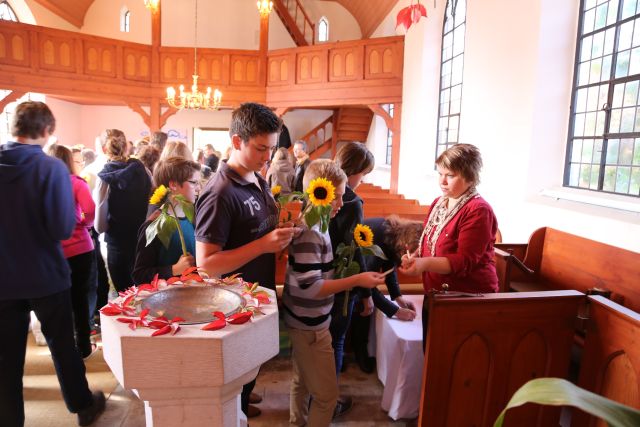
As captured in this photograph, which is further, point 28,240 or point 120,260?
point 120,260

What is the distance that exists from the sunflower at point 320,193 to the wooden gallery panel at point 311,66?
865 centimetres

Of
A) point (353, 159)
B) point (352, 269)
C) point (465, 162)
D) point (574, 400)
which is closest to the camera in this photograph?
point (574, 400)

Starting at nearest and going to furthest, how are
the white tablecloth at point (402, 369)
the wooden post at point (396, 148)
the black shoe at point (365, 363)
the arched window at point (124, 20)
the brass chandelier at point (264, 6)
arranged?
1. the white tablecloth at point (402, 369)
2. the black shoe at point (365, 363)
3. the wooden post at point (396, 148)
4. the brass chandelier at point (264, 6)
5. the arched window at point (124, 20)

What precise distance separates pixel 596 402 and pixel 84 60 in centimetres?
1155

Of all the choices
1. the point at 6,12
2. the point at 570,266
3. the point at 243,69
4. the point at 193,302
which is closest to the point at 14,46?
the point at 6,12

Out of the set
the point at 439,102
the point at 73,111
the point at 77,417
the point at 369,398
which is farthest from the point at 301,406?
the point at 73,111

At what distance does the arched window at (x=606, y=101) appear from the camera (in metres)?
3.65

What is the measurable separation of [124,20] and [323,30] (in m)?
6.07

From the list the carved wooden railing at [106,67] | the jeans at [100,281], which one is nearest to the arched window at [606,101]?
the jeans at [100,281]

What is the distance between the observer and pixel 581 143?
14.0 feet

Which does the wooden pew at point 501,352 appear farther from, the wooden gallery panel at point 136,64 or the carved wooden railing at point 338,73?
the wooden gallery panel at point 136,64

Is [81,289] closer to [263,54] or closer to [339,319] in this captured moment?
[339,319]

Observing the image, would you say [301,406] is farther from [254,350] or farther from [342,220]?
[254,350]

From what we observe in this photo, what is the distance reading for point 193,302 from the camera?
128 centimetres
